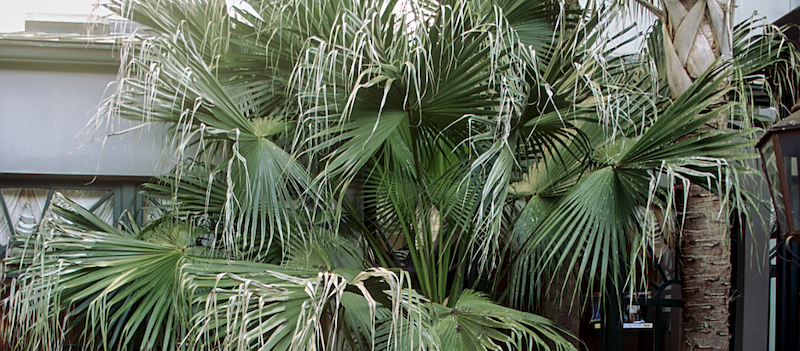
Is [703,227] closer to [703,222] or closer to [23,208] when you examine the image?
[703,222]

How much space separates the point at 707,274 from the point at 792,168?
0.84m

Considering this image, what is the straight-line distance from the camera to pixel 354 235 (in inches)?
129

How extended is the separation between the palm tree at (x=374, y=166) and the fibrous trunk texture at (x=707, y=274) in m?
0.17

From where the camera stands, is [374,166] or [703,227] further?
[374,166]

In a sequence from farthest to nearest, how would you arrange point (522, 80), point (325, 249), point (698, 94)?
point (325, 249), point (522, 80), point (698, 94)

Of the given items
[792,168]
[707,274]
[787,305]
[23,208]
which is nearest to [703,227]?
[707,274]

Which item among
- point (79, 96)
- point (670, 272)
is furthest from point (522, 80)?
point (79, 96)

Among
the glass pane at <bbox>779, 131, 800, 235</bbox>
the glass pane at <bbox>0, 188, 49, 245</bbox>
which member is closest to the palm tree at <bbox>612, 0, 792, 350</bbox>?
the glass pane at <bbox>779, 131, 800, 235</bbox>

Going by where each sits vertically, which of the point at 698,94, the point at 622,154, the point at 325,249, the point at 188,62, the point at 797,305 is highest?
the point at 188,62

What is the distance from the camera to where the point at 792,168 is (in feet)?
5.62

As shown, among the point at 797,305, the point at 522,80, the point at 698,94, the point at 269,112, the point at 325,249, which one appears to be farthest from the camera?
the point at 797,305

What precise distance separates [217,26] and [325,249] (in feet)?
4.58

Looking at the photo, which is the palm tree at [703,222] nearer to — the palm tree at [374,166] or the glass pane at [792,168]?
the palm tree at [374,166]

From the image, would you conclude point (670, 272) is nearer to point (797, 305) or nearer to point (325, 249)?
point (797, 305)
